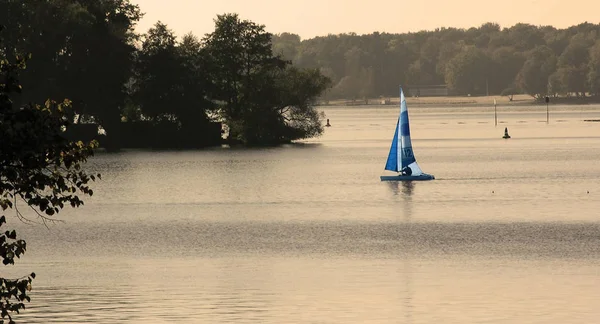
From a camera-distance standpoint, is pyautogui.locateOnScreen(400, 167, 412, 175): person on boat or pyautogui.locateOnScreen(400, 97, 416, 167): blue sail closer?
pyautogui.locateOnScreen(400, 97, 416, 167): blue sail

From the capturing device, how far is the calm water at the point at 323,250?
122 feet

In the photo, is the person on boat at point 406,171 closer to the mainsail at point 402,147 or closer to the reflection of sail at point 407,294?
the mainsail at point 402,147

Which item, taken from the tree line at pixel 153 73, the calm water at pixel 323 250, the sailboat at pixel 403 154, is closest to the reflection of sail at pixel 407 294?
the calm water at pixel 323 250

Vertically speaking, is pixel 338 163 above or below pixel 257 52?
below

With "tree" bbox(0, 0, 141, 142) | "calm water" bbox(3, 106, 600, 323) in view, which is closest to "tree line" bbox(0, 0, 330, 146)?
"tree" bbox(0, 0, 141, 142)

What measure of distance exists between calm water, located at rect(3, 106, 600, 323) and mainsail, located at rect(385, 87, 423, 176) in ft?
5.41

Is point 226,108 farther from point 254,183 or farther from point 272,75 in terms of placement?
point 254,183

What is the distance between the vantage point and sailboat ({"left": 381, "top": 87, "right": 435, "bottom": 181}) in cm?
9500

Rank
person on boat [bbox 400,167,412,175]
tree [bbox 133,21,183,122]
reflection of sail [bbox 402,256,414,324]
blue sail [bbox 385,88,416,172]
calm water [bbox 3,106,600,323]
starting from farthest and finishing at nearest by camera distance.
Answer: tree [bbox 133,21,183,122], person on boat [bbox 400,167,412,175], blue sail [bbox 385,88,416,172], calm water [bbox 3,106,600,323], reflection of sail [bbox 402,256,414,324]

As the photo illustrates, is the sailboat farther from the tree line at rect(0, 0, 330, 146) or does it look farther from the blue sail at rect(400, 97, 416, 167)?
the tree line at rect(0, 0, 330, 146)

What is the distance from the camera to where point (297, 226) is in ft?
213

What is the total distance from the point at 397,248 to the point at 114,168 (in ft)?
231

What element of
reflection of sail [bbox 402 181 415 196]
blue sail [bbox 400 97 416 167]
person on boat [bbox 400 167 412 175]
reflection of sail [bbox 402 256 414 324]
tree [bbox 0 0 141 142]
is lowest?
reflection of sail [bbox 402 181 415 196]

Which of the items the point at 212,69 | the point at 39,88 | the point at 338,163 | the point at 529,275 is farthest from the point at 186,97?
the point at 529,275
